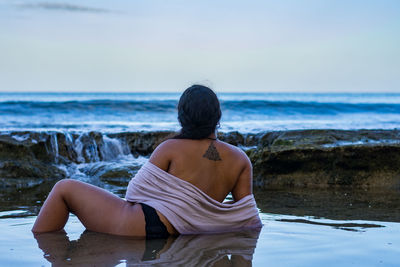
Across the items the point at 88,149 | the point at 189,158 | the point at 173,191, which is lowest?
the point at 88,149

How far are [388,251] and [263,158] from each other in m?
3.88

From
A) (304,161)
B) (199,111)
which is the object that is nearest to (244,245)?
(199,111)

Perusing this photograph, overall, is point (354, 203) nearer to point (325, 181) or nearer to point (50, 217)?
point (325, 181)

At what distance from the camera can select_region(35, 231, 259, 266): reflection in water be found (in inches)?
126

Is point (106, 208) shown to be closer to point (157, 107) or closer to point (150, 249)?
point (150, 249)

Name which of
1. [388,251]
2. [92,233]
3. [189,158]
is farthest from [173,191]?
[388,251]

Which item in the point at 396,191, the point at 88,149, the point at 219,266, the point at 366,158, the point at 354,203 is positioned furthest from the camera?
the point at 88,149

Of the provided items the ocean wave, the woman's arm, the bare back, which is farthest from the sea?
the ocean wave

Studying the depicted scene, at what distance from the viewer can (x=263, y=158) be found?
738 cm

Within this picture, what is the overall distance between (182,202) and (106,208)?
0.57 metres

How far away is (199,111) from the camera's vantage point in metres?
3.67

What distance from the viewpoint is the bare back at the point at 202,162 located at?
3736mm

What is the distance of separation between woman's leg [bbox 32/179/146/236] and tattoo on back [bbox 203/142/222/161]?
64 cm

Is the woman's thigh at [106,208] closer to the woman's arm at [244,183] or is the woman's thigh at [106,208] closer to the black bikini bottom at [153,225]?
the black bikini bottom at [153,225]
